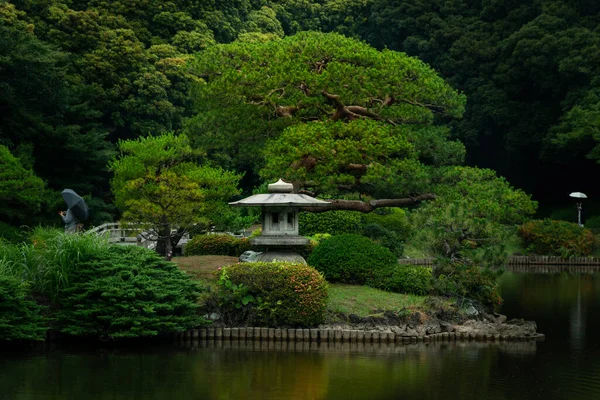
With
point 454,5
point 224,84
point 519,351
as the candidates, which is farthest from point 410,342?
point 454,5

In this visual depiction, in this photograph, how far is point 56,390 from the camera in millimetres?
16125

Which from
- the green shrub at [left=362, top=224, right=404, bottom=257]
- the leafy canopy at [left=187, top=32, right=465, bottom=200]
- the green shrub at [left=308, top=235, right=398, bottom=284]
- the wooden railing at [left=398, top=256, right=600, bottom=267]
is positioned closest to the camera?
the green shrub at [left=308, top=235, right=398, bottom=284]

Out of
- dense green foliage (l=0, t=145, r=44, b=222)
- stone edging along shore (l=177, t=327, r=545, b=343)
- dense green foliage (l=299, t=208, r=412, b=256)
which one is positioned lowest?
stone edging along shore (l=177, t=327, r=545, b=343)

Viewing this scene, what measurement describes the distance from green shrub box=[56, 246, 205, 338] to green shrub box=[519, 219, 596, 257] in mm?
25167

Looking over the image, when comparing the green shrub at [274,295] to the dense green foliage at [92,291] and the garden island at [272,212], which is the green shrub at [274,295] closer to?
the garden island at [272,212]

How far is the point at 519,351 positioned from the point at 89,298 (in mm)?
9181

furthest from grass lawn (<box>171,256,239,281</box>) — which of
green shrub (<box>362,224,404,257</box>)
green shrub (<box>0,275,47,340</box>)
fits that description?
green shrub (<box>362,224,404,257</box>)

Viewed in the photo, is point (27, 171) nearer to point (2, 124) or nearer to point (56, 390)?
point (2, 124)

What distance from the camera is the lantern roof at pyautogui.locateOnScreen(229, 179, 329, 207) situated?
78.8 ft

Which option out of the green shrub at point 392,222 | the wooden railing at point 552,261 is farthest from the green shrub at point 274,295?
the wooden railing at point 552,261

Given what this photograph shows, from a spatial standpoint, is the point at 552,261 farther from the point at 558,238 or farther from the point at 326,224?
the point at 326,224

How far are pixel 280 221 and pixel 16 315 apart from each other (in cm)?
738

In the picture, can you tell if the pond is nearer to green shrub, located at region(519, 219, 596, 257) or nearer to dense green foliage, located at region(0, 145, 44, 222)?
dense green foliage, located at region(0, 145, 44, 222)

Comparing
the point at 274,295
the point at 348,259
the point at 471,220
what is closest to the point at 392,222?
the point at 348,259
